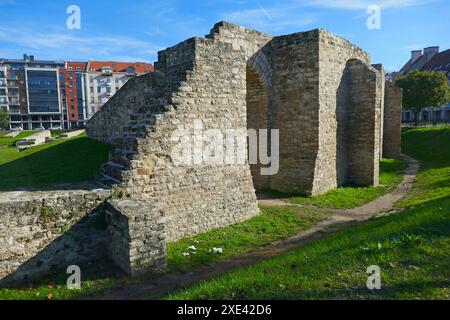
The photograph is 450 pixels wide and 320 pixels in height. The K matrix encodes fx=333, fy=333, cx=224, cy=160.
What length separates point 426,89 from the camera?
32.6 m

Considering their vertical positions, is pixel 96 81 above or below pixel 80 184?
above

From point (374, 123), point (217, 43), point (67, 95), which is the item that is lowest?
point (374, 123)

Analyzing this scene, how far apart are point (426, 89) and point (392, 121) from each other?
452 inches

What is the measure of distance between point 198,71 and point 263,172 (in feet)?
20.8

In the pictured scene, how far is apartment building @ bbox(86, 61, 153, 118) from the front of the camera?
75812mm

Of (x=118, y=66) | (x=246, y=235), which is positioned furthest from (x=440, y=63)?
(x=118, y=66)

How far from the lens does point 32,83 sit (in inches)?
3027

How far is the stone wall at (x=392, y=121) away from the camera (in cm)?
2427

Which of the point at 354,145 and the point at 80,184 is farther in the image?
the point at 354,145

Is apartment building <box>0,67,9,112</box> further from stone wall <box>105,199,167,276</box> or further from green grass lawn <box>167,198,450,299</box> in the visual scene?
green grass lawn <box>167,198,450,299</box>

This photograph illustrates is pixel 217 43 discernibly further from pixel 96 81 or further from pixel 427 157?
pixel 96 81

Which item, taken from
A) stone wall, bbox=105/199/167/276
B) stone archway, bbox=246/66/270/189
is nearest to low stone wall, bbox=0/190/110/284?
stone wall, bbox=105/199/167/276

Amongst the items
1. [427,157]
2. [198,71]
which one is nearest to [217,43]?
[198,71]

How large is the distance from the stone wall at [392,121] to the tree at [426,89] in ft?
34.7
